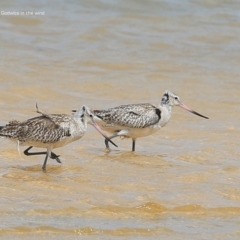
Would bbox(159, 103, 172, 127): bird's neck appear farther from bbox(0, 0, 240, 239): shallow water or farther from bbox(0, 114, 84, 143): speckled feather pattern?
bbox(0, 114, 84, 143): speckled feather pattern

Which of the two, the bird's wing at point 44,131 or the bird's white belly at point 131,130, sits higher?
the bird's wing at point 44,131

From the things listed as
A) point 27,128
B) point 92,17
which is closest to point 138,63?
point 92,17

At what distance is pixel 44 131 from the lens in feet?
33.8

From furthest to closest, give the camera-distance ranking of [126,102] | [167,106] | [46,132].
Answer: [126,102] → [167,106] → [46,132]

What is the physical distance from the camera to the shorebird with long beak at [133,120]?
12.0 metres

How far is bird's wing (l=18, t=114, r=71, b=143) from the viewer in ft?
33.8

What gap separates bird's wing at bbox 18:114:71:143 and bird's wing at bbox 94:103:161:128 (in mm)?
1758

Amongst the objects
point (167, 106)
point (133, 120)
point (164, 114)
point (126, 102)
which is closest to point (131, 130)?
point (133, 120)

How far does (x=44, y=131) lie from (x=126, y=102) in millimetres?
4735

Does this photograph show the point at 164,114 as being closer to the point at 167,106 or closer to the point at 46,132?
the point at 167,106

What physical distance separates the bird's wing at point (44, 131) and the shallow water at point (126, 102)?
39cm

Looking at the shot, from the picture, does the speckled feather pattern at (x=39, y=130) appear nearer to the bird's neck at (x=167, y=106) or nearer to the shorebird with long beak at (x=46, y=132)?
the shorebird with long beak at (x=46, y=132)

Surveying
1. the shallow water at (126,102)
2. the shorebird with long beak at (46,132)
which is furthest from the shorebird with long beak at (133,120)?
the shorebird with long beak at (46,132)

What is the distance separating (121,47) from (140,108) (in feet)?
22.6
